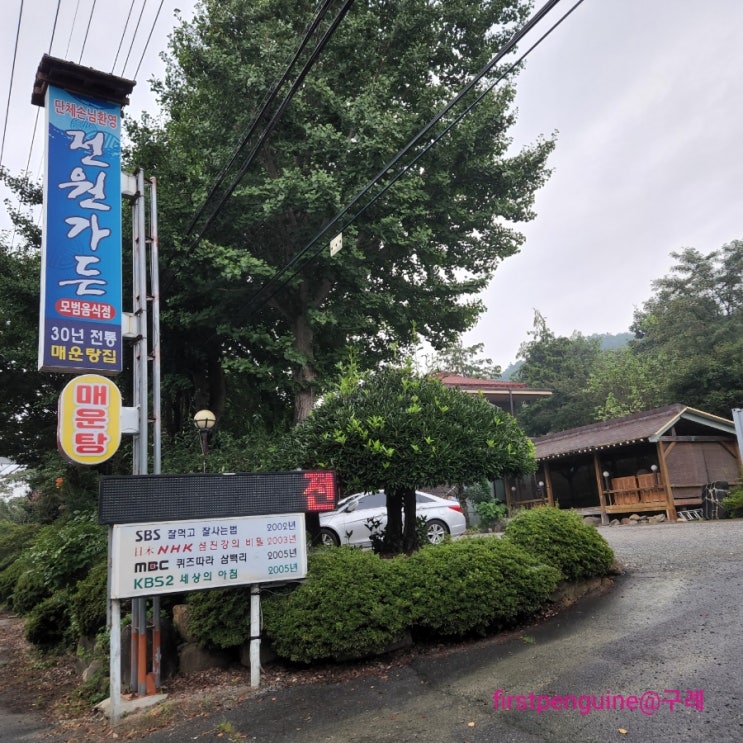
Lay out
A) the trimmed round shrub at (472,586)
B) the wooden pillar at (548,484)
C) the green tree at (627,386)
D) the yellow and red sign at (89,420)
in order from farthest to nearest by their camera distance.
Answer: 1. the green tree at (627,386)
2. the wooden pillar at (548,484)
3. the yellow and red sign at (89,420)
4. the trimmed round shrub at (472,586)

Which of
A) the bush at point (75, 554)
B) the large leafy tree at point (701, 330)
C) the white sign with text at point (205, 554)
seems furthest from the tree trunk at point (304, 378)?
the large leafy tree at point (701, 330)

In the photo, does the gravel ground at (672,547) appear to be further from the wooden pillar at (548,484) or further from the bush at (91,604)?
the wooden pillar at (548,484)

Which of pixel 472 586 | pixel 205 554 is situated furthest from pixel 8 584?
pixel 472 586

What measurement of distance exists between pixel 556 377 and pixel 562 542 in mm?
36288

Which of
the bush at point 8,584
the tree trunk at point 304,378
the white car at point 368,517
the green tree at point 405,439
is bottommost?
the bush at point 8,584

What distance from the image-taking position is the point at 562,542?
271 inches

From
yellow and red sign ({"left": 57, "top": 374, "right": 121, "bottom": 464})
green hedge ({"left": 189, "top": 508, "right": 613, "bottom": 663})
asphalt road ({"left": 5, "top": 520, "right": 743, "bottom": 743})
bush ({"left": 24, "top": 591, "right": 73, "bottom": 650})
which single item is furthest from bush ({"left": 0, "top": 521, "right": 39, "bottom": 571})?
asphalt road ({"left": 5, "top": 520, "right": 743, "bottom": 743})

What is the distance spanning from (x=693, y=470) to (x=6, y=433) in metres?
23.9

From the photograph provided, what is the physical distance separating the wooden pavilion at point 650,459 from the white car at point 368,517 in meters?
8.07

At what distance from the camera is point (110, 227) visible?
7125mm

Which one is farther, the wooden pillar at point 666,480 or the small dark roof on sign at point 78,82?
the wooden pillar at point 666,480

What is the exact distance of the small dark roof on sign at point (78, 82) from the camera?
24.1 ft

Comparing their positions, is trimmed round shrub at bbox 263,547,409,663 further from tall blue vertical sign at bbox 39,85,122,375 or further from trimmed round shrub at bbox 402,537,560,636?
tall blue vertical sign at bbox 39,85,122,375

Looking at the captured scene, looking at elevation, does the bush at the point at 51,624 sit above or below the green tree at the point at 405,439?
below
